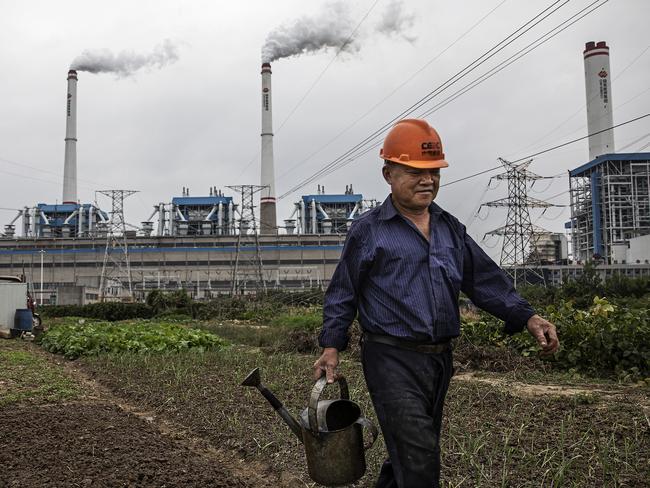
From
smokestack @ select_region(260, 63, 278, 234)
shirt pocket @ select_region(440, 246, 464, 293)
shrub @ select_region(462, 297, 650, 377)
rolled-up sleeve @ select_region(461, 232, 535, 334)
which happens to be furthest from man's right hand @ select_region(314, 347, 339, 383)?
smokestack @ select_region(260, 63, 278, 234)

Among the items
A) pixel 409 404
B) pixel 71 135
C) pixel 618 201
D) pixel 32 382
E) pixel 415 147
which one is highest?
pixel 71 135

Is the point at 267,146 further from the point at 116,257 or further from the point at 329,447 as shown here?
the point at 329,447

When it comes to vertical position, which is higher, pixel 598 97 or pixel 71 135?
pixel 71 135

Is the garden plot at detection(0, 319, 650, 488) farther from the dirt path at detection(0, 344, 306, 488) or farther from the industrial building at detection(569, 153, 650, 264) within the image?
the industrial building at detection(569, 153, 650, 264)

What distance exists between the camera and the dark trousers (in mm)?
2477

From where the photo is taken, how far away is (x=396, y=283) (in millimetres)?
2615

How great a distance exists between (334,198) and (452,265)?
69.0m

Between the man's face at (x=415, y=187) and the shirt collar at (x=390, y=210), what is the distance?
5cm

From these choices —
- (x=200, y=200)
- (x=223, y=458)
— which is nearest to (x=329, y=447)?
(x=223, y=458)

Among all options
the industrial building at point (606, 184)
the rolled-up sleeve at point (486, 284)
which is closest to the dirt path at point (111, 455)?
the rolled-up sleeve at point (486, 284)

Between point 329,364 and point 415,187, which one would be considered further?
point 415,187

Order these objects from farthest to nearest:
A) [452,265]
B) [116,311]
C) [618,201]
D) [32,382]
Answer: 1. [618,201]
2. [116,311]
3. [32,382]
4. [452,265]

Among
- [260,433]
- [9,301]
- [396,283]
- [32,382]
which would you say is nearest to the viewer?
[396,283]

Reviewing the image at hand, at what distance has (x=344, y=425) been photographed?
2.91 metres
